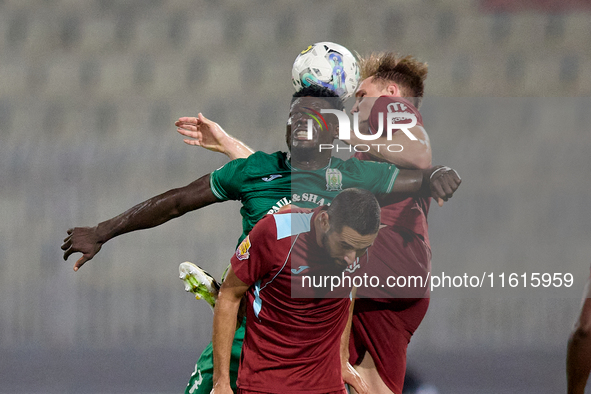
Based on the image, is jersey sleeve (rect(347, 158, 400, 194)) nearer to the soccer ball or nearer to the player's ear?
the soccer ball

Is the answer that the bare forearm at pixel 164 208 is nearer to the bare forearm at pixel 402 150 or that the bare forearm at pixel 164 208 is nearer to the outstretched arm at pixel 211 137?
the outstretched arm at pixel 211 137

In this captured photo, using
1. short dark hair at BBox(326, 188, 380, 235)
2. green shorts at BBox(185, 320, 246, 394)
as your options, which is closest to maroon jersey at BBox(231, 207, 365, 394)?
short dark hair at BBox(326, 188, 380, 235)

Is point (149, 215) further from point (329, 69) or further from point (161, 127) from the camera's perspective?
point (161, 127)

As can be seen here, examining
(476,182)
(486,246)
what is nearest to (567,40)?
(476,182)

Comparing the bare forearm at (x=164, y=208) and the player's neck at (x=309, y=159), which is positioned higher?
the player's neck at (x=309, y=159)

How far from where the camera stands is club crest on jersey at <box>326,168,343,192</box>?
97.0 inches

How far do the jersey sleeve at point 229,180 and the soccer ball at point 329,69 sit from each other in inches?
17.8

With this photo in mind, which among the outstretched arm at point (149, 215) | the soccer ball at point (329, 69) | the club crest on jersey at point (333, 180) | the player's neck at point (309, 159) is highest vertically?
the soccer ball at point (329, 69)

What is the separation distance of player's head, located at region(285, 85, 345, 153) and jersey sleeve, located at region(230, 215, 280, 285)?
496 millimetres

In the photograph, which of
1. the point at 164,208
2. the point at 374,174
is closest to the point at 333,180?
the point at 374,174

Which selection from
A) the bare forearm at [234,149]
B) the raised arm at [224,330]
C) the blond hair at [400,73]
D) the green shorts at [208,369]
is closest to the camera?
the raised arm at [224,330]

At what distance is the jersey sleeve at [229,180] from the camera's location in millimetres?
2531

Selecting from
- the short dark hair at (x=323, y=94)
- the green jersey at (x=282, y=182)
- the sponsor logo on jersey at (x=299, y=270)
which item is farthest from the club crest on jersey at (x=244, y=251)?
the short dark hair at (x=323, y=94)

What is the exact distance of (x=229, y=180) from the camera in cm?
254
